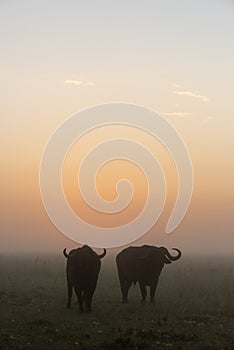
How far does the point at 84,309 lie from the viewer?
60.8 ft

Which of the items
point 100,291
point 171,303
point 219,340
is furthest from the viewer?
point 100,291

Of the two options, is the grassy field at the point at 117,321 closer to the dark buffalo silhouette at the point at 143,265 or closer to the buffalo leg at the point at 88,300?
the buffalo leg at the point at 88,300

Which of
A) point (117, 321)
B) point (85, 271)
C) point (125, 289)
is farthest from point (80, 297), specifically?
point (125, 289)

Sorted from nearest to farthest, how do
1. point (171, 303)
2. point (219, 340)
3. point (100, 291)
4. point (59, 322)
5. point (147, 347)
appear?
point (147, 347)
point (219, 340)
point (59, 322)
point (171, 303)
point (100, 291)

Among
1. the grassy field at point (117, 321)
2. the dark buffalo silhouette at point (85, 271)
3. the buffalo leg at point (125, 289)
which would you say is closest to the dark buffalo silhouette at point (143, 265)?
the buffalo leg at point (125, 289)

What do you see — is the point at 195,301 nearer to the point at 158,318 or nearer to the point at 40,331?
the point at 158,318

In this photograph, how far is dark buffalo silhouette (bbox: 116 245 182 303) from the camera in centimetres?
2240

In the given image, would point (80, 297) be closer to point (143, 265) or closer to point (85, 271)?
point (85, 271)

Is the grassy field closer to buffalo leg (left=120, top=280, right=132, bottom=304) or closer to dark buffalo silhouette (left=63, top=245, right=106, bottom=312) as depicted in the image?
buffalo leg (left=120, top=280, right=132, bottom=304)

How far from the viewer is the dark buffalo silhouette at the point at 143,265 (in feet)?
73.5

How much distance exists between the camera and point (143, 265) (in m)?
22.6

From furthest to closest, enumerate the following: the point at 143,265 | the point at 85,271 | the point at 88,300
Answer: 1. the point at 143,265
2. the point at 85,271
3. the point at 88,300

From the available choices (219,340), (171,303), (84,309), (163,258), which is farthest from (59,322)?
(163,258)

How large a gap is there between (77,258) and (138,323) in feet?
12.2
